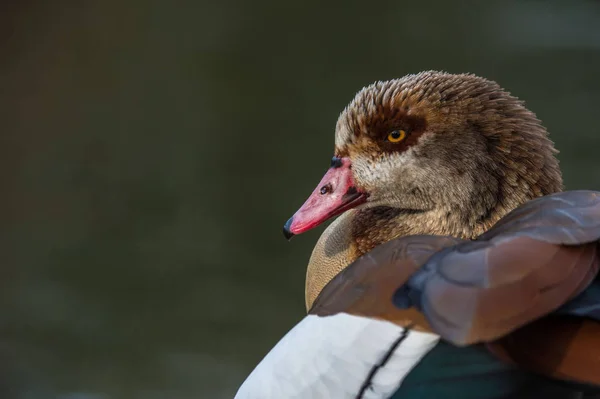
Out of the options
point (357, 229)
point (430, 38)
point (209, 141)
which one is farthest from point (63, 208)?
point (357, 229)

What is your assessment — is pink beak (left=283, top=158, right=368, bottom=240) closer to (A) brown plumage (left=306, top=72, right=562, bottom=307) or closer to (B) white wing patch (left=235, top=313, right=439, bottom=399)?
(A) brown plumage (left=306, top=72, right=562, bottom=307)

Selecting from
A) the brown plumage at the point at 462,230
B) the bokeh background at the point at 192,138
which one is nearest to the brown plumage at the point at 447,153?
the brown plumage at the point at 462,230

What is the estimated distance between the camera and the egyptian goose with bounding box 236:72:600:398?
70 centimetres

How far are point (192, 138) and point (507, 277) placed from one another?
3.14 m

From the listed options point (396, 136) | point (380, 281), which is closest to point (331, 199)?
point (396, 136)

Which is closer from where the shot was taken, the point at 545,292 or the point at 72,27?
the point at 545,292

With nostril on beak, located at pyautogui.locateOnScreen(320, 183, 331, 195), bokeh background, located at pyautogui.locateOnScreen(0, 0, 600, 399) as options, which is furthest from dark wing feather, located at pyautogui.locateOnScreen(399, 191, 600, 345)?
bokeh background, located at pyautogui.locateOnScreen(0, 0, 600, 399)

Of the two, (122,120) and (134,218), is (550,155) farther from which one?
(122,120)

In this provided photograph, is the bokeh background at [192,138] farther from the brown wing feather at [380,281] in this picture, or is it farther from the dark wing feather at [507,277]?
the dark wing feather at [507,277]

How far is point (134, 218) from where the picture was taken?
355 centimetres

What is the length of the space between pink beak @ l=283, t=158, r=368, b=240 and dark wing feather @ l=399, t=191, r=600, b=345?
0.42 meters

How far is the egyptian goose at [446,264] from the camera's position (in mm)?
695

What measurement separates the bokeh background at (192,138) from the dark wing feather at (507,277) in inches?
95.2

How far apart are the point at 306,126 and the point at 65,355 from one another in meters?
1.42
